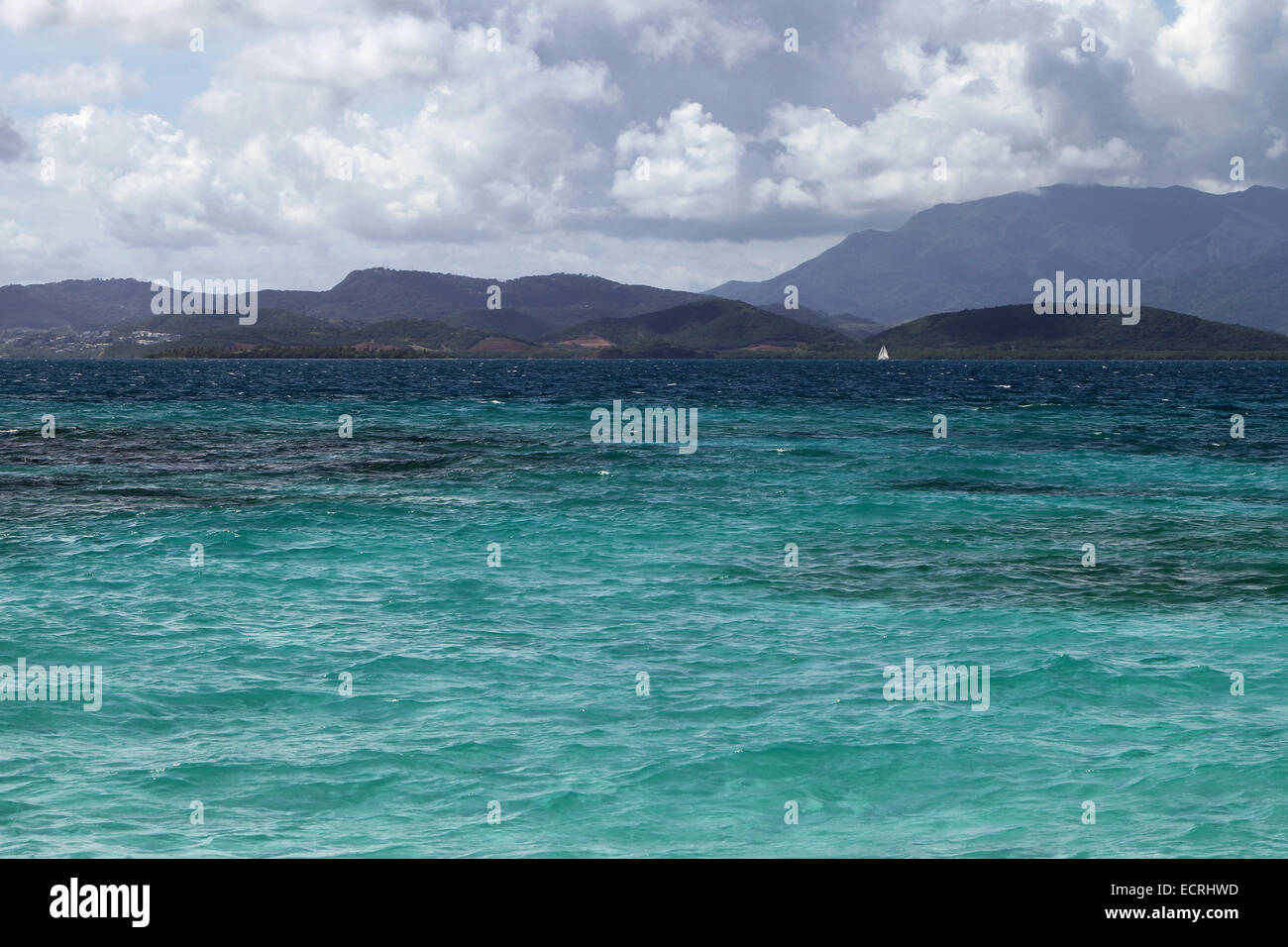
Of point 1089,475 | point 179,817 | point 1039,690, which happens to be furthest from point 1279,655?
point 1089,475

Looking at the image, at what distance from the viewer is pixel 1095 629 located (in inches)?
877

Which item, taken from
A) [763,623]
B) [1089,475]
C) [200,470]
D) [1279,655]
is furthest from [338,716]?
[1089,475]

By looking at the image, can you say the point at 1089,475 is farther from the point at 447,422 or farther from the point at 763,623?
the point at 447,422

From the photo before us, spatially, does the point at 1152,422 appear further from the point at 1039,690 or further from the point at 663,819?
the point at 663,819

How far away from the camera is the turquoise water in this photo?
13750mm

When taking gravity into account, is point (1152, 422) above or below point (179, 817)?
above

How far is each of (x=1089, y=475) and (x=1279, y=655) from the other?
2883cm

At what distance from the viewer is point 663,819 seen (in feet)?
45.5

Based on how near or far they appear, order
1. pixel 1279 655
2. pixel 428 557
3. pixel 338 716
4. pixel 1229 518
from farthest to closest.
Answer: pixel 1229 518
pixel 428 557
pixel 1279 655
pixel 338 716

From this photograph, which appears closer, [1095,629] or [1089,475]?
[1095,629]

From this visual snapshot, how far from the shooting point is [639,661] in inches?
784

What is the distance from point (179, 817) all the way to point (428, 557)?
53.0 feet

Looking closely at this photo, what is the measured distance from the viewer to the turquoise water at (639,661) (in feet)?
45.1

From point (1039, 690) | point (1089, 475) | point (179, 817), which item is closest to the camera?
point (179, 817)
